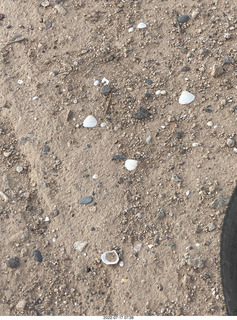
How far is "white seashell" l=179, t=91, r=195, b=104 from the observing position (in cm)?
267

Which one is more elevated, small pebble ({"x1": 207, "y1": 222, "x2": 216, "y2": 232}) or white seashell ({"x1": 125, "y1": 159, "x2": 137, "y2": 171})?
white seashell ({"x1": 125, "y1": 159, "x2": 137, "y2": 171})

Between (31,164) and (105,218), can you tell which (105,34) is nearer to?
(31,164)

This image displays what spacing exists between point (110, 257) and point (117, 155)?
648 mm

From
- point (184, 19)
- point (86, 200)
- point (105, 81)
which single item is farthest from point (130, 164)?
point (184, 19)

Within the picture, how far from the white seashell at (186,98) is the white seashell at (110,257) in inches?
42.1

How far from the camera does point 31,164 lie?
8.84 feet

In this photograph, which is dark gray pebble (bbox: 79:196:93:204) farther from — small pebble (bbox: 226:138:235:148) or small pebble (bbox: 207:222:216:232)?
small pebble (bbox: 226:138:235:148)

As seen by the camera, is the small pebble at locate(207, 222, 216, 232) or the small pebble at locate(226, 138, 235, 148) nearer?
the small pebble at locate(207, 222, 216, 232)

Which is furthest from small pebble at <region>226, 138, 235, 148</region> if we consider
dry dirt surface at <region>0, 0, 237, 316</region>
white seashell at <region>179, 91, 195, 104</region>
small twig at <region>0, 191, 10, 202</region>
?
small twig at <region>0, 191, 10, 202</region>

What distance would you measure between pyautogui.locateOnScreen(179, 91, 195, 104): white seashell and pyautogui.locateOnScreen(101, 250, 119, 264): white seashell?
3.51 feet

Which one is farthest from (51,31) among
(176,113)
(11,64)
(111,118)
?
(176,113)

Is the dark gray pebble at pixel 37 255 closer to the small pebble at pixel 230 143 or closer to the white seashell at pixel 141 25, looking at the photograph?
the small pebble at pixel 230 143

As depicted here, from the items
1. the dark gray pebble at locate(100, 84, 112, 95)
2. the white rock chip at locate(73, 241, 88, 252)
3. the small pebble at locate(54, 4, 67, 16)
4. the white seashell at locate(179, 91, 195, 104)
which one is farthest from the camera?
the small pebble at locate(54, 4, 67, 16)

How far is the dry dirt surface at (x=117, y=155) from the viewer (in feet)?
7.45
